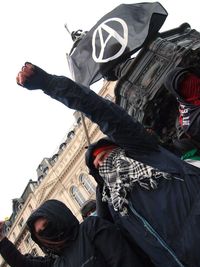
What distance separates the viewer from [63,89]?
2691mm

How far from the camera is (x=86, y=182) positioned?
2670cm

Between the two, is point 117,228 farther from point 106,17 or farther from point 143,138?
point 106,17

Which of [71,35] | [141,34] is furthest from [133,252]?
[71,35]

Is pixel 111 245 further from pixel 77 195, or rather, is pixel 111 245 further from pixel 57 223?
pixel 77 195

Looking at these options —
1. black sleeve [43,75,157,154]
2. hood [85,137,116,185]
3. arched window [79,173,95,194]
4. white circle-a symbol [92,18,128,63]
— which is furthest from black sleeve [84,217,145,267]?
arched window [79,173,95,194]

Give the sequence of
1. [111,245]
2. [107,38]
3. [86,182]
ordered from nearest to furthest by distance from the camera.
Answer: [111,245] → [107,38] → [86,182]

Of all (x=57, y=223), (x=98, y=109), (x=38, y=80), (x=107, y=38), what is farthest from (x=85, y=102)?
(x=107, y=38)

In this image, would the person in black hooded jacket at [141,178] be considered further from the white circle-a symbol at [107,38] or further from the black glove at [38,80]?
the white circle-a symbol at [107,38]

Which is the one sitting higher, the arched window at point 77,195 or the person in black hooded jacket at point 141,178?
the person in black hooded jacket at point 141,178

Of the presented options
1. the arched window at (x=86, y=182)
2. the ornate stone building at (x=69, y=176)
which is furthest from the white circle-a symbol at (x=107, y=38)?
the arched window at (x=86, y=182)

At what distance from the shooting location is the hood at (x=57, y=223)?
2.89 meters

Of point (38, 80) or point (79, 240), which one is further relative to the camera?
point (79, 240)

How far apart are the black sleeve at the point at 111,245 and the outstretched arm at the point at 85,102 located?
0.74 meters

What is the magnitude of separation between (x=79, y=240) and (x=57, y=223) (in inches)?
9.1
